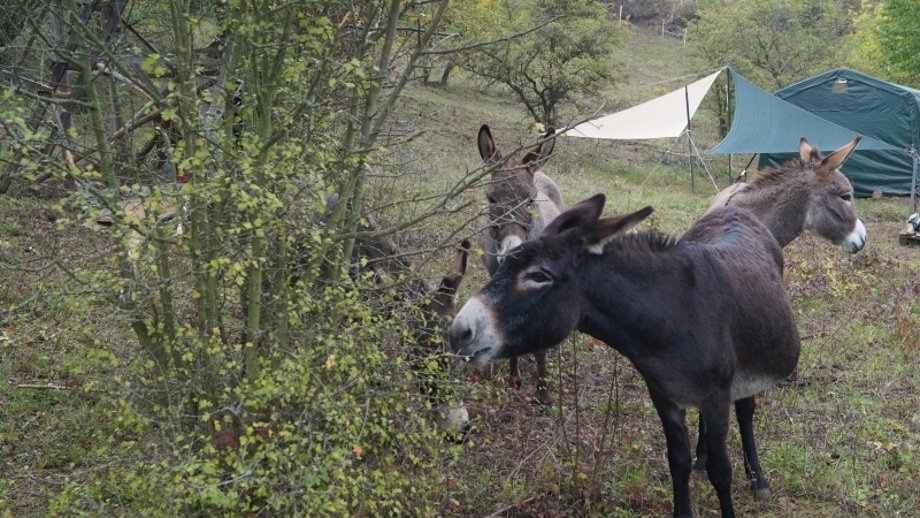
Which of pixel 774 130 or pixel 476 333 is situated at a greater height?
pixel 476 333

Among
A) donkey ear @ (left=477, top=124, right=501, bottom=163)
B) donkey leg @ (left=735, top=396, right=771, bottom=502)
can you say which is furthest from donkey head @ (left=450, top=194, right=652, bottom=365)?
donkey ear @ (left=477, top=124, right=501, bottom=163)

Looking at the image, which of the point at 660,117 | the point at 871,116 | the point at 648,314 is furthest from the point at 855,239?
the point at 871,116

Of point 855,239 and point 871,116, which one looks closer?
point 855,239

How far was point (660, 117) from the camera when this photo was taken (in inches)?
Answer: 781

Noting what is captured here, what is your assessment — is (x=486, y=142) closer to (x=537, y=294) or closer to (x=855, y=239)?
(x=537, y=294)

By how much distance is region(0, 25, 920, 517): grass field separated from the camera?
4500 mm

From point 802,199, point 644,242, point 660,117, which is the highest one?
point 644,242

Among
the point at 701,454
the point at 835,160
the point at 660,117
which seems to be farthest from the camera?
the point at 660,117

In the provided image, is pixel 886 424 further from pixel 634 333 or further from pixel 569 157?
pixel 569 157

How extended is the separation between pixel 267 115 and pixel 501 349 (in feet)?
5.23

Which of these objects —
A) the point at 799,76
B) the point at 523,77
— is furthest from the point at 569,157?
the point at 799,76

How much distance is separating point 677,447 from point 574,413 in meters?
1.55

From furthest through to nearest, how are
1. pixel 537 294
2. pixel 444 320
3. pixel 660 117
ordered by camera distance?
pixel 660 117, pixel 444 320, pixel 537 294

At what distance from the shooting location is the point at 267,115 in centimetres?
388
